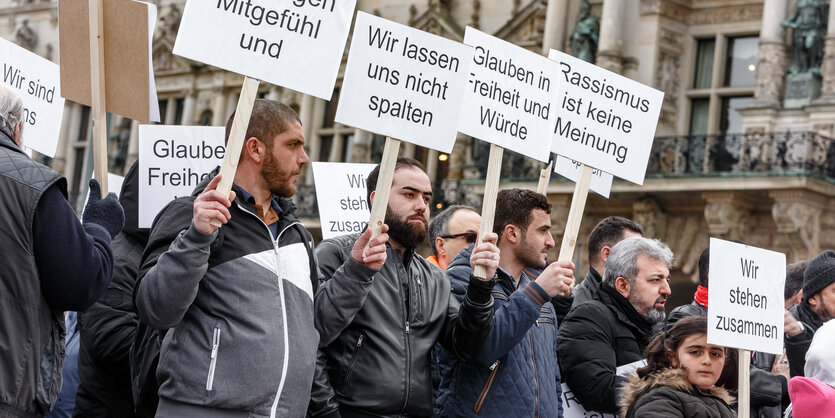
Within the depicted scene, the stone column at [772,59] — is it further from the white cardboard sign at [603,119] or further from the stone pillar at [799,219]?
the white cardboard sign at [603,119]

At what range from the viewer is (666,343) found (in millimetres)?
5621

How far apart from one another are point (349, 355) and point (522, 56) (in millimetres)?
1688

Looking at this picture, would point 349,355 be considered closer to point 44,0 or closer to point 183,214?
point 183,214

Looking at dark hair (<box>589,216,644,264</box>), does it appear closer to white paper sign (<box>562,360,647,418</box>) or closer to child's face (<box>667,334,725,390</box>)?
white paper sign (<box>562,360,647,418</box>)

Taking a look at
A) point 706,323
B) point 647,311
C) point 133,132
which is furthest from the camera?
point 133,132

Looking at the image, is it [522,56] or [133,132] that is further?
[133,132]

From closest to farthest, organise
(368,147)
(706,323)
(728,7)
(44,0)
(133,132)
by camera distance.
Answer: (706,323) < (728,7) < (368,147) < (133,132) < (44,0)

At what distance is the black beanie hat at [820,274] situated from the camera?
704 cm

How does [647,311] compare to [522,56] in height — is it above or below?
below

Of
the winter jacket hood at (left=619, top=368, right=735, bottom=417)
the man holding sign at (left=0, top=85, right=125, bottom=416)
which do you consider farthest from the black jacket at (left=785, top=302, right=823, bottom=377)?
the man holding sign at (left=0, top=85, right=125, bottom=416)

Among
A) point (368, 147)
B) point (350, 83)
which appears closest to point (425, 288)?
point (350, 83)

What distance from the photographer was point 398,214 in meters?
5.57

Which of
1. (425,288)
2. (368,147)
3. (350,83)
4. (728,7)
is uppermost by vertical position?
(728,7)

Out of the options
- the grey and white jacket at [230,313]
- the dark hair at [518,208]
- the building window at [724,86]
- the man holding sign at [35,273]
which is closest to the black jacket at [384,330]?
the grey and white jacket at [230,313]
